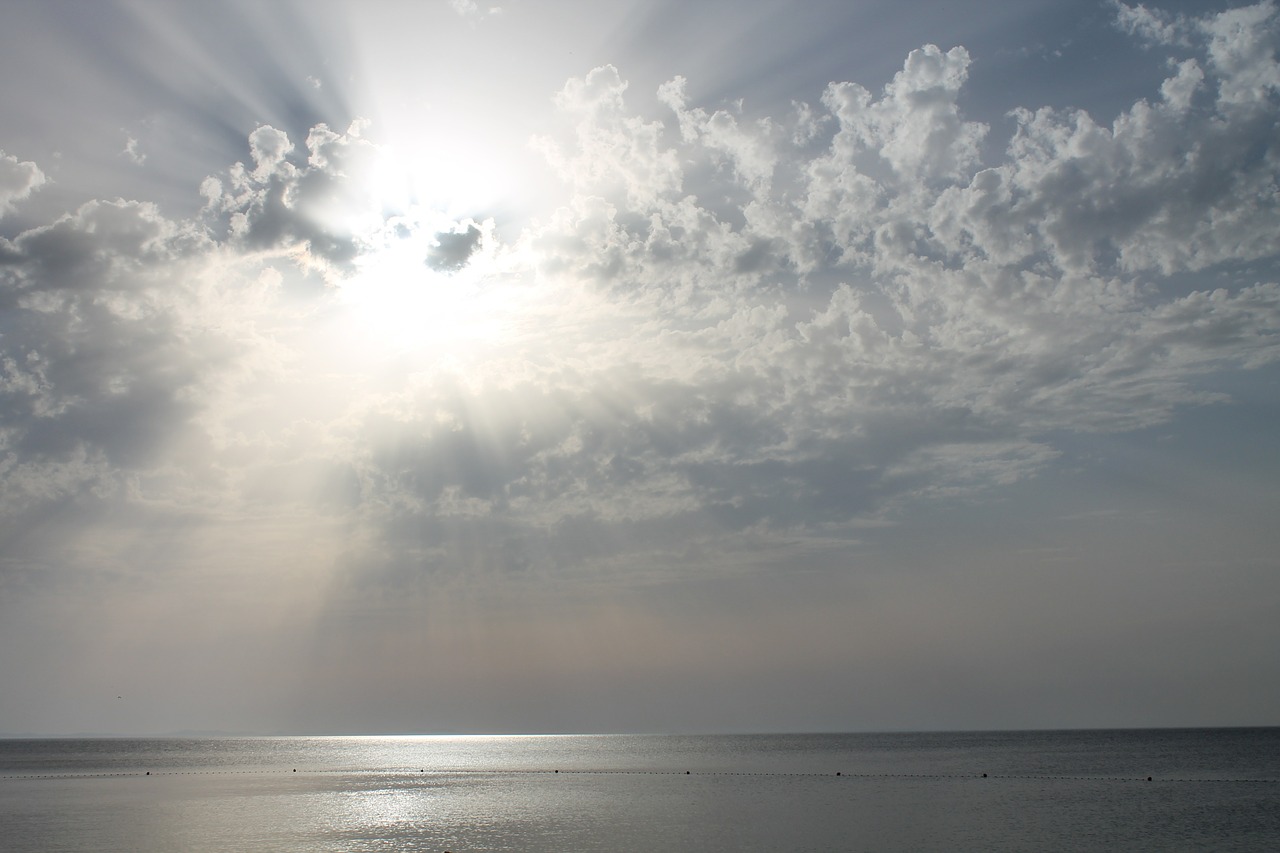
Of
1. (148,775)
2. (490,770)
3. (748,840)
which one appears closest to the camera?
(748,840)

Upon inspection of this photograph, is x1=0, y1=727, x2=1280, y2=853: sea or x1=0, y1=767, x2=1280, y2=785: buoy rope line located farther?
x1=0, y1=767, x2=1280, y2=785: buoy rope line

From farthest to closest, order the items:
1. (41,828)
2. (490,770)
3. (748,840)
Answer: (490,770) → (41,828) → (748,840)

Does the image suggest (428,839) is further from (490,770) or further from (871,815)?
(490,770)

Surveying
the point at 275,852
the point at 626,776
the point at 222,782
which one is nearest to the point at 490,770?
the point at 626,776

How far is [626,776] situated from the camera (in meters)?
147

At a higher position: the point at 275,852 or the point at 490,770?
the point at 275,852

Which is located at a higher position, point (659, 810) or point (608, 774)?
point (659, 810)

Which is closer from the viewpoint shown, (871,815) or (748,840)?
(748,840)

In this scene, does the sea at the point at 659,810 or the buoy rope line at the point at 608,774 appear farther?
the buoy rope line at the point at 608,774

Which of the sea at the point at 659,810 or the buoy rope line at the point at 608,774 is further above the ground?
the sea at the point at 659,810

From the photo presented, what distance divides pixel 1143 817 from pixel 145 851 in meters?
83.2

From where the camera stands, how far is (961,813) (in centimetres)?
8744

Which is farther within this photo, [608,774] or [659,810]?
[608,774]

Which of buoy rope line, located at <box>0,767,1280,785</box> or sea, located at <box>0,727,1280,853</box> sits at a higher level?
sea, located at <box>0,727,1280,853</box>
